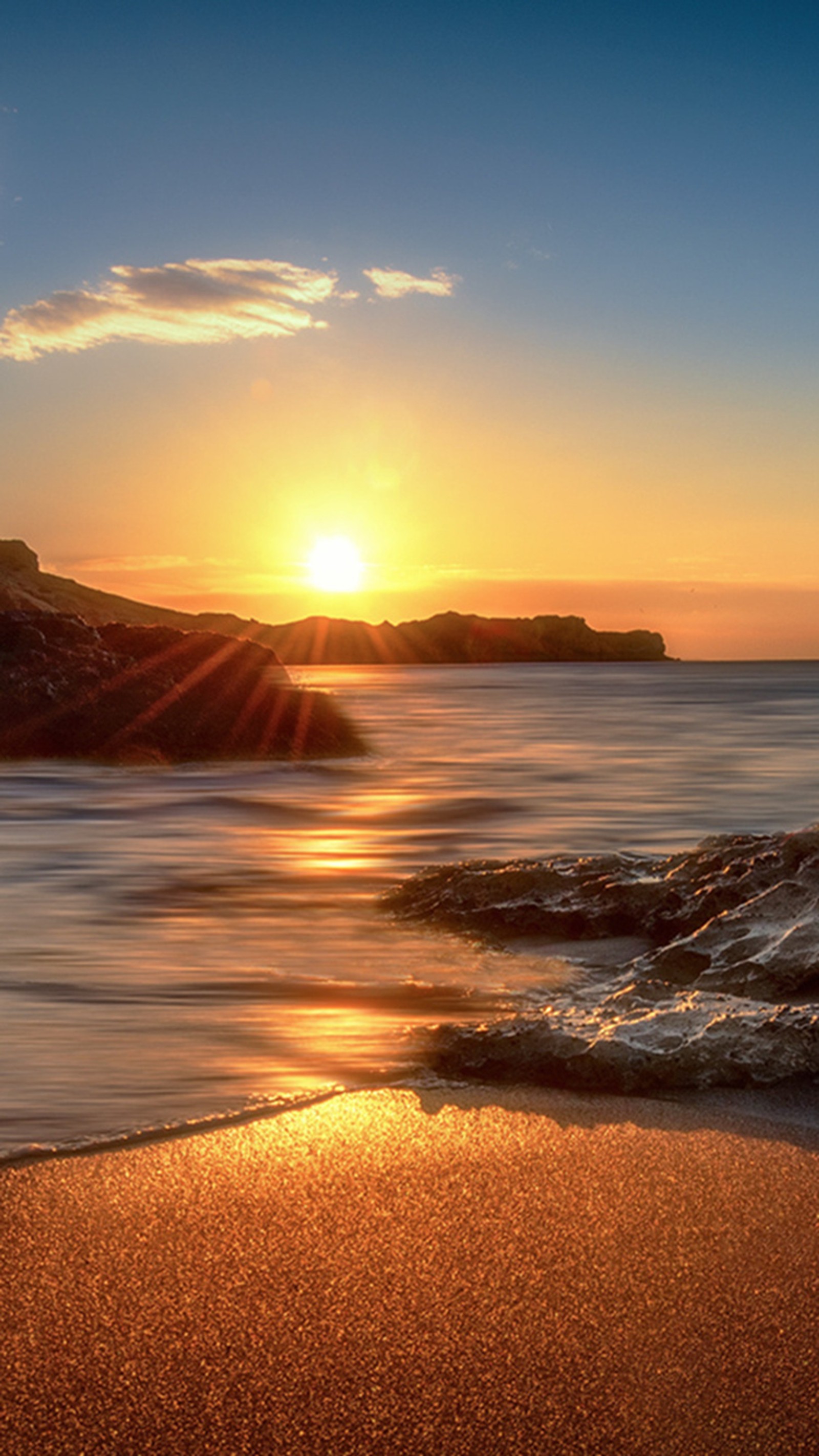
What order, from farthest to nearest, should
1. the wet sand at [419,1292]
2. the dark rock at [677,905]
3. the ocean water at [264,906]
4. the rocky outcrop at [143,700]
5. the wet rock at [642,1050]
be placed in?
the rocky outcrop at [143,700]
the dark rock at [677,905]
the ocean water at [264,906]
the wet rock at [642,1050]
the wet sand at [419,1292]

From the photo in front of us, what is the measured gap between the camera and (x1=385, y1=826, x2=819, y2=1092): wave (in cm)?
379

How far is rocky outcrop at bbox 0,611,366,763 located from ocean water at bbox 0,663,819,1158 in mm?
621

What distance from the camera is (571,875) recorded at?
6.50m

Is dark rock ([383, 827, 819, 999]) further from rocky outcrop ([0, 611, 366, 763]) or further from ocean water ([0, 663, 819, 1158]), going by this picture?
rocky outcrop ([0, 611, 366, 763])

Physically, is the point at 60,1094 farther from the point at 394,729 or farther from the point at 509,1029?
the point at 394,729

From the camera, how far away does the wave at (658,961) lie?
149 inches

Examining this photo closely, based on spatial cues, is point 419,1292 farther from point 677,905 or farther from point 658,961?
point 677,905

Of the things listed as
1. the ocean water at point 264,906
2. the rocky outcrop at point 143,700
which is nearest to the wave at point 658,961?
the ocean water at point 264,906

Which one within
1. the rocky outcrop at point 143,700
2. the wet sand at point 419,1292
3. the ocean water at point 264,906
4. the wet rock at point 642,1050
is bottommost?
the ocean water at point 264,906

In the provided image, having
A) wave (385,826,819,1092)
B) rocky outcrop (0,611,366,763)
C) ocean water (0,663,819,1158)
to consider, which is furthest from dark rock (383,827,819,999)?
rocky outcrop (0,611,366,763)

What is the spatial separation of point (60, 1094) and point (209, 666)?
44.3 feet

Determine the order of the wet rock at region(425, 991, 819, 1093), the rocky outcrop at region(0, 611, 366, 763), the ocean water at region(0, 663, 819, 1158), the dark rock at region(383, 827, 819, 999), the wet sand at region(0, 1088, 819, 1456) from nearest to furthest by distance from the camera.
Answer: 1. the wet sand at region(0, 1088, 819, 1456)
2. the wet rock at region(425, 991, 819, 1093)
3. the ocean water at region(0, 663, 819, 1158)
4. the dark rock at region(383, 827, 819, 999)
5. the rocky outcrop at region(0, 611, 366, 763)

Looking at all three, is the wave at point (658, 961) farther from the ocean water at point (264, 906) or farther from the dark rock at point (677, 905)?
the ocean water at point (264, 906)

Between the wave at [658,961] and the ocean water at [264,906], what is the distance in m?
0.28
